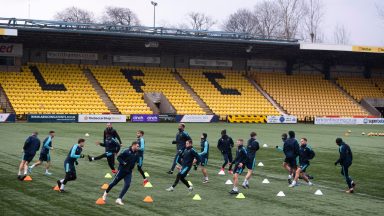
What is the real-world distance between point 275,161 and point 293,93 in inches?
1763

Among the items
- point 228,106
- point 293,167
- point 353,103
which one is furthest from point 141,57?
point 293,167

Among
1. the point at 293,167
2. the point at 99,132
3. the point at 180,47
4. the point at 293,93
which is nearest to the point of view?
the point at 293,167

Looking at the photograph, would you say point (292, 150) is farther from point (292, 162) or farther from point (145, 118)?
point (145, 118)

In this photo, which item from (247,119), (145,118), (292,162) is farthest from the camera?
(247,119)

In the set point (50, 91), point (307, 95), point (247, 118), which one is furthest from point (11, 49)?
point (307, 95)

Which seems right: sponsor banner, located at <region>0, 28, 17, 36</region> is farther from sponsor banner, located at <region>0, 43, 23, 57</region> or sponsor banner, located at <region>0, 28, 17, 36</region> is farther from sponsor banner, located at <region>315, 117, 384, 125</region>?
sponsor banner, located at <region>315, 117, 384, 125</region>

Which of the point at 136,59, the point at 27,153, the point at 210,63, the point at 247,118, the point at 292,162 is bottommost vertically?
the point at 292,162

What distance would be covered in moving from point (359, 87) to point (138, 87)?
2931cm

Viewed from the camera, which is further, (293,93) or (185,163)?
(293,93)

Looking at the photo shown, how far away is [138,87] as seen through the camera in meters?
65.3

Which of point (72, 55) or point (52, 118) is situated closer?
point (52, 118)

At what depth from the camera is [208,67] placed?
73.6 m

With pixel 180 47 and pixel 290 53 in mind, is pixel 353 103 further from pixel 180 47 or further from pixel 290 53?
pixel 180 47

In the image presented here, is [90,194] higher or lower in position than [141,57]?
lower
